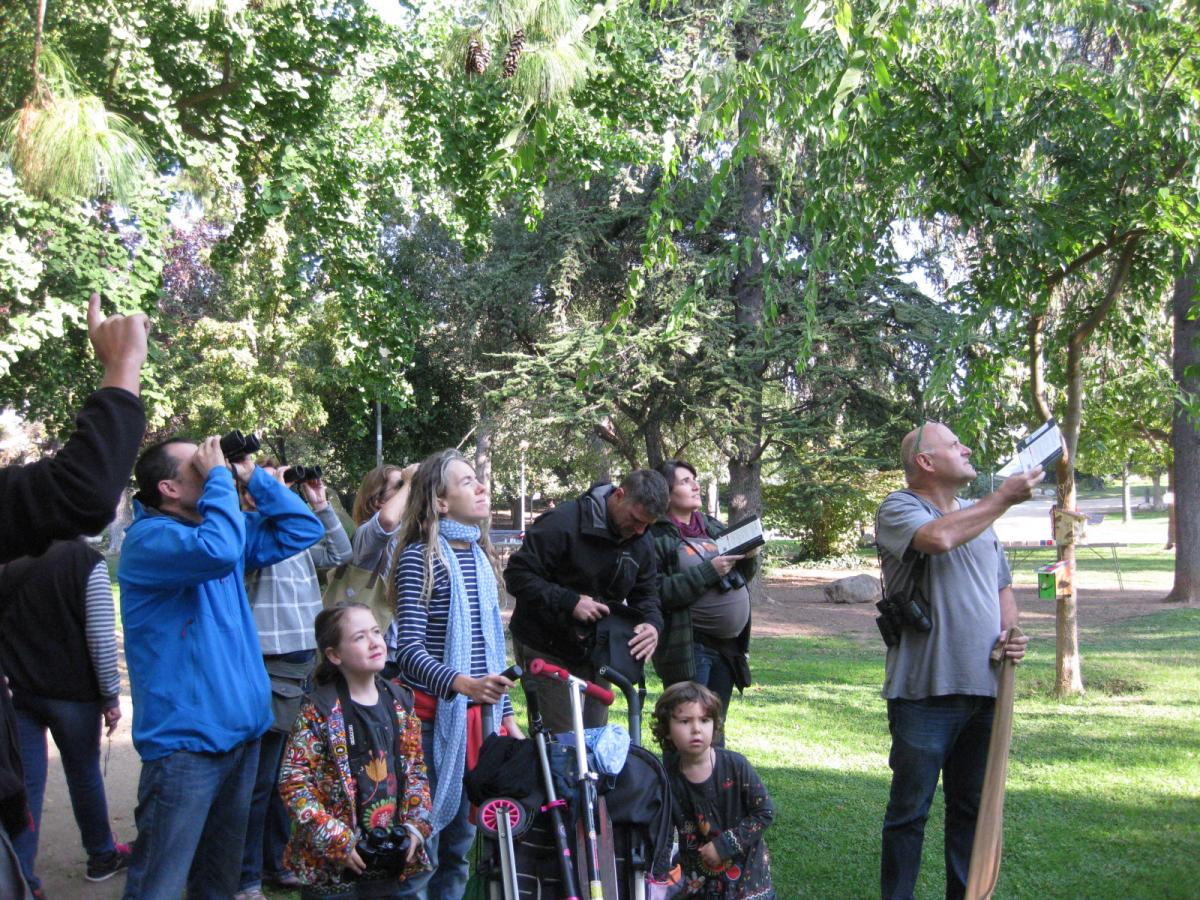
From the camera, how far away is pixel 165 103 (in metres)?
8.35

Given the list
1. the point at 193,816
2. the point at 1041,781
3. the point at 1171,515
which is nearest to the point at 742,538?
the point at 193,816

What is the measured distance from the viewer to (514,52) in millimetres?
7023

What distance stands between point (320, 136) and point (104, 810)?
6.40m

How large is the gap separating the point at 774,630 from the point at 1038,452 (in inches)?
499

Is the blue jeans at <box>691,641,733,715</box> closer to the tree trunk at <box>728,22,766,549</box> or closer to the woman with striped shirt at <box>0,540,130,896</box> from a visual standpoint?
the woman with striped shirt at <box>0,540,130,896</box>

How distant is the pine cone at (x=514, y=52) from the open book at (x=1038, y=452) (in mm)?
3941

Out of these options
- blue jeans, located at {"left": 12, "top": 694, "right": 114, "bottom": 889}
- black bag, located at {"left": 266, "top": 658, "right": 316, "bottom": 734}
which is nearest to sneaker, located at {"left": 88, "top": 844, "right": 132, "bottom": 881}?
blue jeans, located at {"left": 12, "top": 694, "right": 114, "bottom": 889}

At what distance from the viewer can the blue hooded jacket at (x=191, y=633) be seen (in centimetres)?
336

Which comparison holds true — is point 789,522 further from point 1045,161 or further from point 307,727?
point 307,727

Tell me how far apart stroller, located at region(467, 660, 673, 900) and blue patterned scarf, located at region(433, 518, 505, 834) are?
470mm

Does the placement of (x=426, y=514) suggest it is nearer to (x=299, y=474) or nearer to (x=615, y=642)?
(x=299, y=474)

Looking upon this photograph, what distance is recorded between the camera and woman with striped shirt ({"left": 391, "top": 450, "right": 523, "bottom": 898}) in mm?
3969

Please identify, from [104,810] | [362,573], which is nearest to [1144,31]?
[362,573]

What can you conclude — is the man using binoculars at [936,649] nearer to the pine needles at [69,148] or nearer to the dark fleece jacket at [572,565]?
the dark fleece jacket at [572,565]
